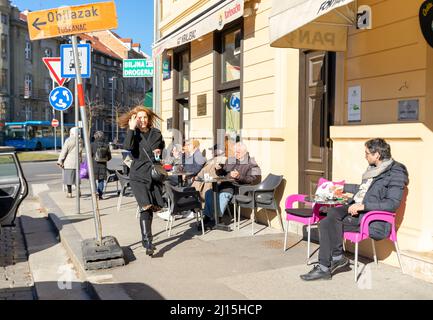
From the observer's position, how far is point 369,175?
500cm

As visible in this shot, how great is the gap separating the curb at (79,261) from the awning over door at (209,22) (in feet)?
14.2

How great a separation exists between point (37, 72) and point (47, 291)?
5578 cm

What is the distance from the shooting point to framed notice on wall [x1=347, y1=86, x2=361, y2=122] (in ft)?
19.2

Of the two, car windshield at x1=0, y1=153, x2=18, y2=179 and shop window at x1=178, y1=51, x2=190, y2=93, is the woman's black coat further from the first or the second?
shop window at x1=178, y1=51, x2=190, y2=93

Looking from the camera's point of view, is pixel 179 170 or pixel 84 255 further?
pixel 179 170

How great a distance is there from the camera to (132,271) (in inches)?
207

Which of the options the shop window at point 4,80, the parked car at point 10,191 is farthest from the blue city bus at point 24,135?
the parked car at point 10,191

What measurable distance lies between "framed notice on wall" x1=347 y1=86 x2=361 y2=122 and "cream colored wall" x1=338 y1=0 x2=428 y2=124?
0.25ft

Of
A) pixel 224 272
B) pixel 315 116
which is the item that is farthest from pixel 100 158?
pixel 224 272

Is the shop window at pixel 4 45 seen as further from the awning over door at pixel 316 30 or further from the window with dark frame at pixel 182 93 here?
the awning over door at pixel 316 30

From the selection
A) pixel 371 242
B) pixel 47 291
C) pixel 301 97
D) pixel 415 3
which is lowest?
pixel 47 291

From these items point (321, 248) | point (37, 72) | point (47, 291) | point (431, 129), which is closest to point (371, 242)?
point (321, 248)
